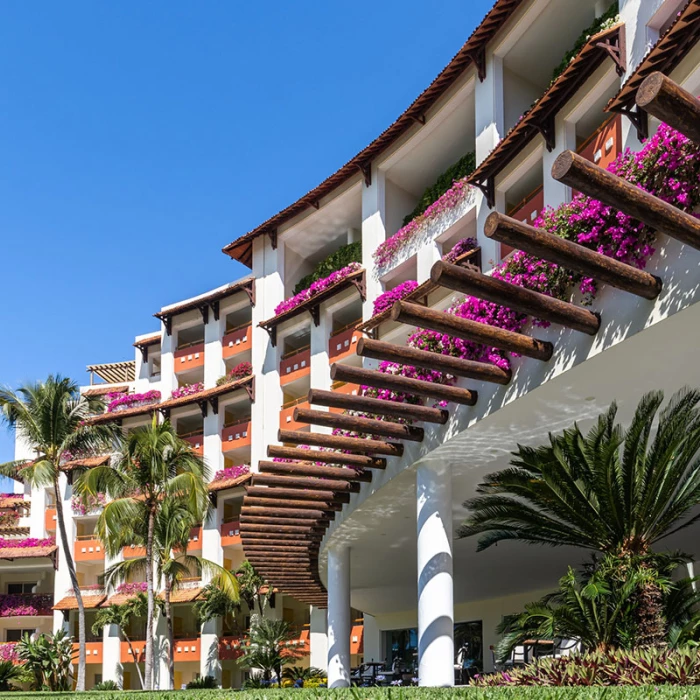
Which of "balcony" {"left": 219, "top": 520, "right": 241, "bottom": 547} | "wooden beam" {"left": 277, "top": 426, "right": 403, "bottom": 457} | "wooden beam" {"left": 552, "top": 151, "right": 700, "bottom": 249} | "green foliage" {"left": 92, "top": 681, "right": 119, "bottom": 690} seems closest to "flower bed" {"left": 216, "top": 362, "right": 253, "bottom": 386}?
"balcony" {"left": 219, "top": 520, "right": 241, "bottom": 547}

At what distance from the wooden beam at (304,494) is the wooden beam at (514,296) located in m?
9.59

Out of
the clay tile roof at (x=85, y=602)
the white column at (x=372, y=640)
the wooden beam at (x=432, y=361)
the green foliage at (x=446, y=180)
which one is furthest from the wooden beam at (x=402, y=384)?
the clay tile roof at (x=85, y=602)

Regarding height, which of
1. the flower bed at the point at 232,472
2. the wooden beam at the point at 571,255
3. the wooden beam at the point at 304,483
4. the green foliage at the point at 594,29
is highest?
the green foliage at the point at 594,29

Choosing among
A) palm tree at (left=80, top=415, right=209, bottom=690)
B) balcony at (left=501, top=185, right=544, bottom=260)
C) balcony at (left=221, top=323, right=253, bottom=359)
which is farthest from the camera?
balcony at (left=221, top=323, right=253, bottom=359)

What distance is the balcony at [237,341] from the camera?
4972 centimetres

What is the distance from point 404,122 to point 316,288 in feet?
36.8

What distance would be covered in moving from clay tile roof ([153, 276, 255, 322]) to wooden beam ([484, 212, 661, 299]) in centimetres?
3670

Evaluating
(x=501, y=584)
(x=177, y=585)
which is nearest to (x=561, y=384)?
(x=501, y=584)

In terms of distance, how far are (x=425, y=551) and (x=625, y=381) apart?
519cm

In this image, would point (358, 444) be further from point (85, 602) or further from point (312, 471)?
point (85, 602)

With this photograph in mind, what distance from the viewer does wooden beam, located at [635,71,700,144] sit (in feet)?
25.9

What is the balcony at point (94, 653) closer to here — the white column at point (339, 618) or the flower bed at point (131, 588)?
the flower bed at point (131, 588)

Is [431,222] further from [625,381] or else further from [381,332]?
[625,381]

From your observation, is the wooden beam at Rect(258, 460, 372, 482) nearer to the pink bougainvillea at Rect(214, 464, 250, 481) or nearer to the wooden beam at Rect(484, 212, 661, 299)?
the wooden beam at Rect(484, 212, 661, 299)
